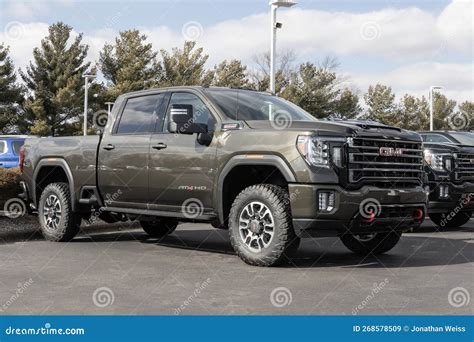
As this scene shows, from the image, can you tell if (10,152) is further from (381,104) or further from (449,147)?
(381,104)

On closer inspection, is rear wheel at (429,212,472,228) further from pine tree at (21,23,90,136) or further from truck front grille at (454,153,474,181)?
pine tree at (21,23,90,136)

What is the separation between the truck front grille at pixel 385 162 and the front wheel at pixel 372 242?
2.90ft

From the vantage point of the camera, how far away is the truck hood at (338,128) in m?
7.01

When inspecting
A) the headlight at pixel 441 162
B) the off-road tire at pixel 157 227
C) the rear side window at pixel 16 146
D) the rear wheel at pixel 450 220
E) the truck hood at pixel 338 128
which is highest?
the truck hood at pixel 338 128

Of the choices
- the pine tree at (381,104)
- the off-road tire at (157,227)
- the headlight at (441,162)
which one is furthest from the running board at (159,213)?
the pine tree at (381,104)

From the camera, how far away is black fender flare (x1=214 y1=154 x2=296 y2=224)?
277 inches

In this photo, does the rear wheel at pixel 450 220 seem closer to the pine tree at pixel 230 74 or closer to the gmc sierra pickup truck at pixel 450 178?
the gmc sierra pickup truck at pixel 450 178

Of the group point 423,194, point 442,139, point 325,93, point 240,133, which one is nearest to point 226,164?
point 240,133

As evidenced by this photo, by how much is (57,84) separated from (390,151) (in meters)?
45.5

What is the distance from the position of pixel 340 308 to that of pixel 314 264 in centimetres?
234

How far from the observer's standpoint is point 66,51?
170 feet

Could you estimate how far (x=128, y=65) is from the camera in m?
49.9

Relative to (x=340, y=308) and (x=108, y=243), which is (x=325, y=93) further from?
(x=340, y=308)

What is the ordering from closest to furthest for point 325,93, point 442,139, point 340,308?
point 340,308 → point 442,139 → point 325,93
